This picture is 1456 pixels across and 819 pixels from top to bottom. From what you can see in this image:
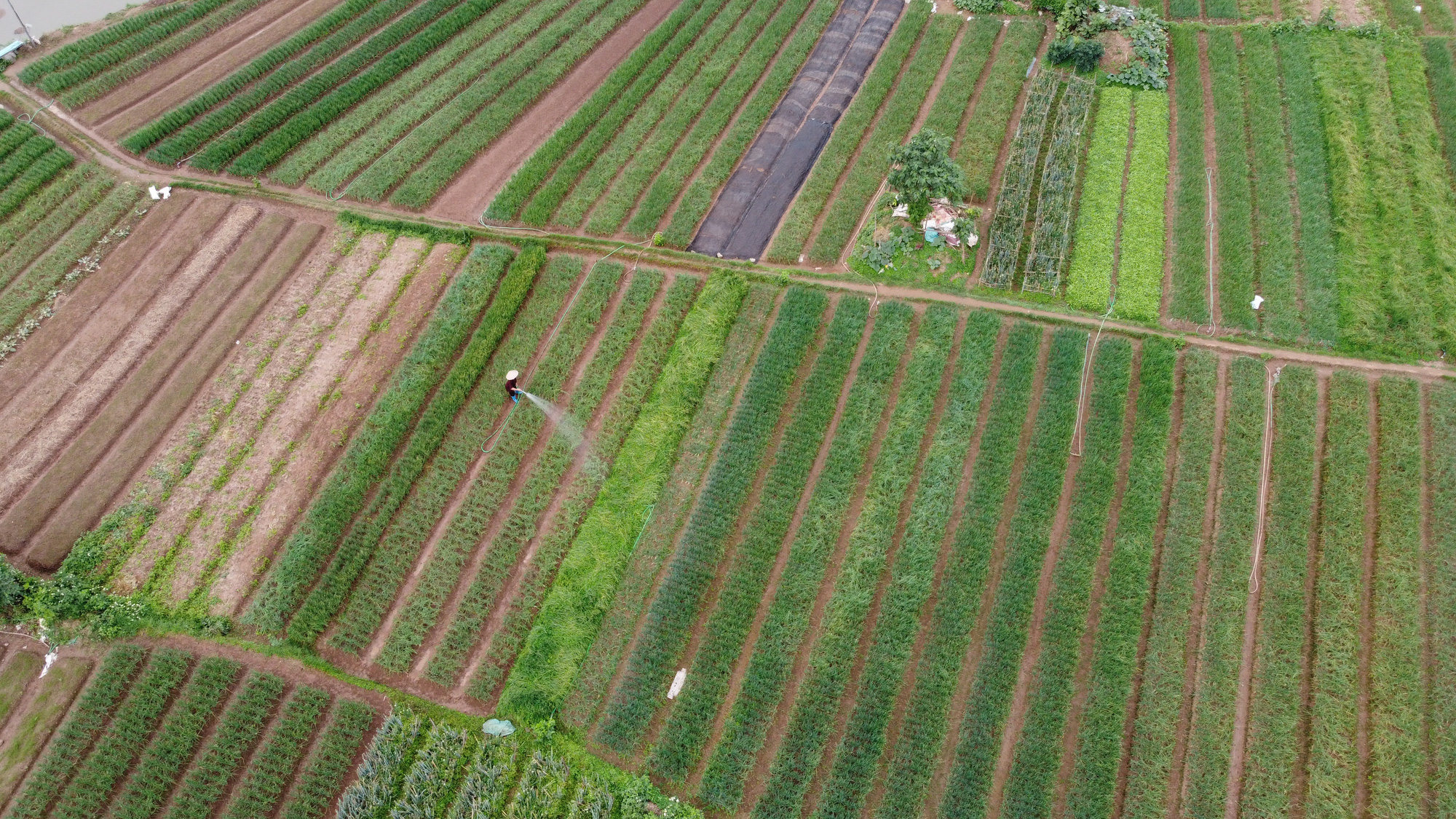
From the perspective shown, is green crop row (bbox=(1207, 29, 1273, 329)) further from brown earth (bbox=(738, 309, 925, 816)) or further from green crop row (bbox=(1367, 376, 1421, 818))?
brown earth (bbox=(738, 309, 925, 816))

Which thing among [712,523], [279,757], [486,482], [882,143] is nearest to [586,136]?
[882,143]

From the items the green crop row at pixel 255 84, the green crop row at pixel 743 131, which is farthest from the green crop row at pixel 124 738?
the green crop row at pixel 255 84

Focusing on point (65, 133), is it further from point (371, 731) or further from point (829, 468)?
point (829, 468)

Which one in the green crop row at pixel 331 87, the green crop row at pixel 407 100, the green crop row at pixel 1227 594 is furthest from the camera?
the green crop row at pixel 331 87

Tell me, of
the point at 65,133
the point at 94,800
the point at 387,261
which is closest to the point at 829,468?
the point at 387,261

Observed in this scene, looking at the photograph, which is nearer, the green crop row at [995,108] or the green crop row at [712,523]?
the green crop row at [712,523]

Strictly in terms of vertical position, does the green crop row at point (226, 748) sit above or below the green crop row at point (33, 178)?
below

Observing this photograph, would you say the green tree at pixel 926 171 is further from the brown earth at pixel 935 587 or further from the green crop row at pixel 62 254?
the green crop row at pixel 62 254
